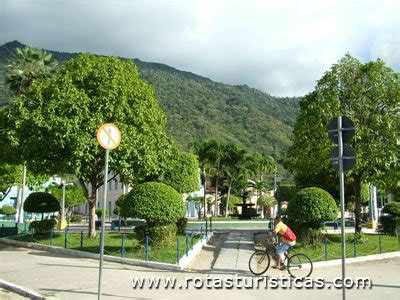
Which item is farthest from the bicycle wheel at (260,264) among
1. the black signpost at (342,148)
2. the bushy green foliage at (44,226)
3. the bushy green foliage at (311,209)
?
the bushy green foliage at (44,226)

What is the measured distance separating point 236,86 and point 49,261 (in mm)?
165193

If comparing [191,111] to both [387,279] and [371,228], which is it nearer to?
[371,228]

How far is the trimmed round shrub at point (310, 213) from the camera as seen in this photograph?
55.2ft

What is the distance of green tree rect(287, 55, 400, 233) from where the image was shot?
753 inches

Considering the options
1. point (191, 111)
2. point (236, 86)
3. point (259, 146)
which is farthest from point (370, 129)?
point (236, 86)

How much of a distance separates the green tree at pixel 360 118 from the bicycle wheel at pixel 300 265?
786cm

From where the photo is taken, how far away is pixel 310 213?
1678 cm

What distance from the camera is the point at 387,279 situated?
38.8 feet

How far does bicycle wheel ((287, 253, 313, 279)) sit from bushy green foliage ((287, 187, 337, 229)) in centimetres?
440

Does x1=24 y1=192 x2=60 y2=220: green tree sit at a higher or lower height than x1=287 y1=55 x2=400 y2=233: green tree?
lower

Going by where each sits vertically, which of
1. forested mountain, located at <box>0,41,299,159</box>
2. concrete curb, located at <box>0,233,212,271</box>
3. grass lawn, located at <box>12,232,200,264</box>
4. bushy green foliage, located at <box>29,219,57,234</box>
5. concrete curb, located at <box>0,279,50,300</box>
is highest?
forested mountain, located at <box>0,41,299,159</box>

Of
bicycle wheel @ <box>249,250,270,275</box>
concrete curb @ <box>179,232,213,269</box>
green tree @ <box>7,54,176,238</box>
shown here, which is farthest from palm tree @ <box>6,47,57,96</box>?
bicycle wheel @ <box>249,250,270,275</box>

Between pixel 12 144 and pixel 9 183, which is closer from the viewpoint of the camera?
pixel 12 144

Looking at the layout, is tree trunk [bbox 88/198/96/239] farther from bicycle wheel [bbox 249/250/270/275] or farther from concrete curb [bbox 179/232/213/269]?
bicycle wheel [bbox 249/250/270/275]
